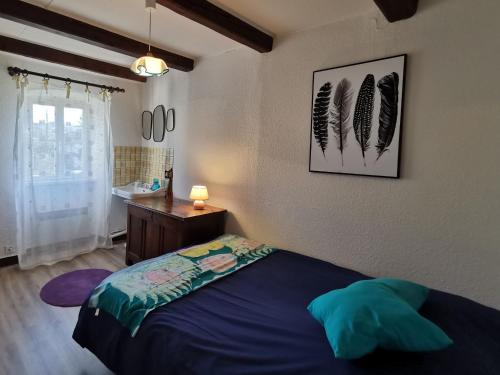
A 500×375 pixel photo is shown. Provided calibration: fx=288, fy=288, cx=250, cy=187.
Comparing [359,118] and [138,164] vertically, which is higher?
[359,118]

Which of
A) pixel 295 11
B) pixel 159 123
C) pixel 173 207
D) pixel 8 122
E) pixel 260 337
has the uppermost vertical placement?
pixel 295 11

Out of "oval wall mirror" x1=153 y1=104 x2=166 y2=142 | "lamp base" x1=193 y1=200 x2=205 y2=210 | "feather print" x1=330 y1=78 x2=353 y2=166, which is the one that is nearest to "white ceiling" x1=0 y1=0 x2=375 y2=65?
"feather print" x1=330 y1=78 x2=353 y2=166

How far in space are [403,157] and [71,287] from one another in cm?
324

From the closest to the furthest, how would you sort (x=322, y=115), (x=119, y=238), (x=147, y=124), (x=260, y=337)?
(x=260, y=337)
(x=322, y=115)
(x=147, y=124)
(x=119, y=238)

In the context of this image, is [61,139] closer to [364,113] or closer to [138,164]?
[138,164]

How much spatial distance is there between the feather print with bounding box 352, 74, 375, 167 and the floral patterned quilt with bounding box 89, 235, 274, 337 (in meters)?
1.17

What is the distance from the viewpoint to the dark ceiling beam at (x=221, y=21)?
1946 mm

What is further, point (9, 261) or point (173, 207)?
point (9, 261)

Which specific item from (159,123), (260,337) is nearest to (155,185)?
(159,123)

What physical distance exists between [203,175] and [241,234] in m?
0.86

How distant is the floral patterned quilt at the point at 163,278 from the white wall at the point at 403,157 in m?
0.58

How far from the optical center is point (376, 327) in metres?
1.17

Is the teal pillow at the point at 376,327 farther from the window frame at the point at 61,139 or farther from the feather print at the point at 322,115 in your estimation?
the window frame at the point at 61,139

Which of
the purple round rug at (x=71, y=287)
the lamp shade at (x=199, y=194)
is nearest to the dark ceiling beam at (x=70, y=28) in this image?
the lamp shade at (x=199, y=194)
